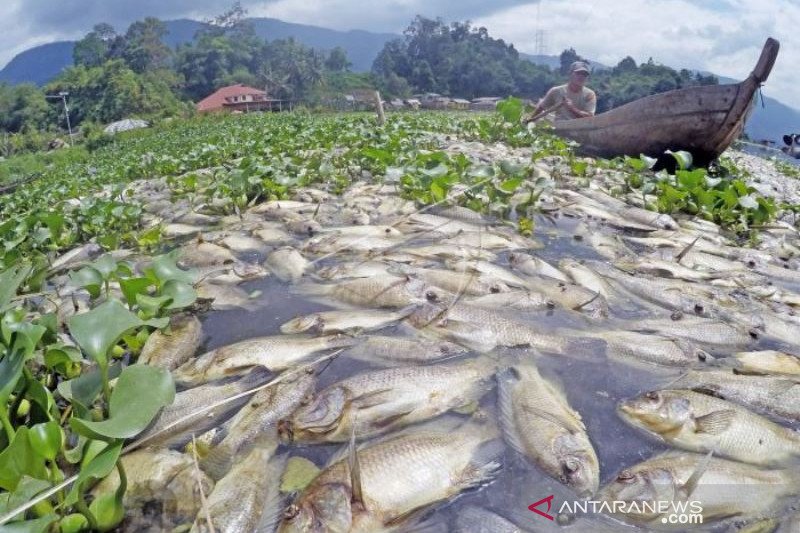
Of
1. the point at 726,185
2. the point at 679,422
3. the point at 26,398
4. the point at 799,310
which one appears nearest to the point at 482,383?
the point at 679,422

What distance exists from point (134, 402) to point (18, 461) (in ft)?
1.27

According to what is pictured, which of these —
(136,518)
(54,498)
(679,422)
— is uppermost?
(679,422)

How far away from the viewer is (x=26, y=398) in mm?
2482

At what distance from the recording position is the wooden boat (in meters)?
8.64

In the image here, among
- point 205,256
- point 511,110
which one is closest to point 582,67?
point 511,110

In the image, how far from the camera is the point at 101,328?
2223 millimetres

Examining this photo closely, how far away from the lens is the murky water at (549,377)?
2203 mm

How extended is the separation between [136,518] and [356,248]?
10.6 feet

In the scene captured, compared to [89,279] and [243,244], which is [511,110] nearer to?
[243,244]

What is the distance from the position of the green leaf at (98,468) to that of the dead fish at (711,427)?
7.25 feet

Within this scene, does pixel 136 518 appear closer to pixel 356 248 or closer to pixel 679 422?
pixel 679 422

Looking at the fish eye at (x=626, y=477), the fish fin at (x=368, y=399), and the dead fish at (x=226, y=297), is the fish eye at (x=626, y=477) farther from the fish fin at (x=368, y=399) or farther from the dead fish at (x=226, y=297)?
the dead fish at (x=226, y=297)

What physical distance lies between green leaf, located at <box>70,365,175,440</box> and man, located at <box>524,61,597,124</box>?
42.1 ft

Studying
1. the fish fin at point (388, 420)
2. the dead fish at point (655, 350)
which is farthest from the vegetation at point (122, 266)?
the dead fish at point (655, 350)
